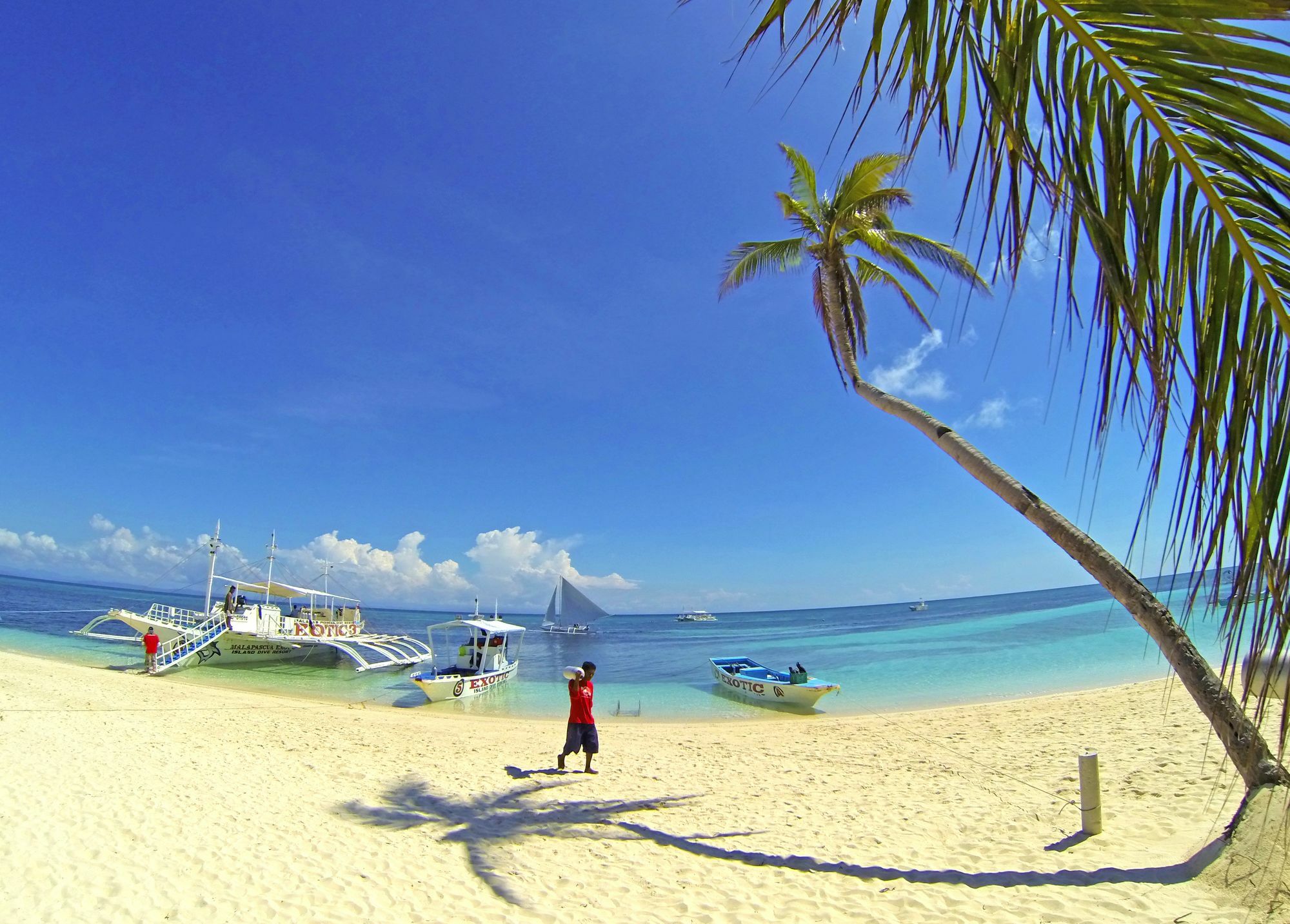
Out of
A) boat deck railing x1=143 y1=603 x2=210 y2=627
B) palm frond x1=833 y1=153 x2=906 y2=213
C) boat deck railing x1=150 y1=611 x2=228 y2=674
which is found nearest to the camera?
palm frond x1=833 y1=153 x2=906 y2=213

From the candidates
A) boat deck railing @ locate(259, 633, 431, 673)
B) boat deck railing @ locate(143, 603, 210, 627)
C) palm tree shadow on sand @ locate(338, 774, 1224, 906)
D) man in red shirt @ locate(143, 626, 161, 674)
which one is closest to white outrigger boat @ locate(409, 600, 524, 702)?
boat deck railing @ locate(259, 633, 431, 673)

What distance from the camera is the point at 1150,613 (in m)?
5.25

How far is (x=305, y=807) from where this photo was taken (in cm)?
725

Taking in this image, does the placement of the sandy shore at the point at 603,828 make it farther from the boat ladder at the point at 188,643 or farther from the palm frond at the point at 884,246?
the boat ladder at the point at 188,643

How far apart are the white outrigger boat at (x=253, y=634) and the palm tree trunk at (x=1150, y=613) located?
27.0m

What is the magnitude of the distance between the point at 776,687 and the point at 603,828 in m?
12.9

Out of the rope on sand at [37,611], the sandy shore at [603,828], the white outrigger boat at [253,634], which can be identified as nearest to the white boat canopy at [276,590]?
the white outrigger boat at [253,634]

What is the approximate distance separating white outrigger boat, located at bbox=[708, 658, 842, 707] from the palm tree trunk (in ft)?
42.5

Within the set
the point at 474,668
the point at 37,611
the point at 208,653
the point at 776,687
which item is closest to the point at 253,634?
the point at 208,653

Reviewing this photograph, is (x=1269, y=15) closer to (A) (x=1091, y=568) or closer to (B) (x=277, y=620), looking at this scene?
(A) (x=1091, y=568)

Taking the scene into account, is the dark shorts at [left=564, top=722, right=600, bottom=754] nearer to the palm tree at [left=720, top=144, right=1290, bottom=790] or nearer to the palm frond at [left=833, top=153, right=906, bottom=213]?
the palm tree at [left=720, top=144, right=1290, bottom=790]

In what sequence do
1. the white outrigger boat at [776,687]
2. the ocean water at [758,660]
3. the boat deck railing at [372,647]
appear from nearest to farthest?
the white outrigger boat at [776,687] < the ocean water at [758,660] < the boat deck railing at [372,647]

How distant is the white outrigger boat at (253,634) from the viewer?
90.7 ft

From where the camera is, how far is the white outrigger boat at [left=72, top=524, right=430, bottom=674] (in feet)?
90.7
